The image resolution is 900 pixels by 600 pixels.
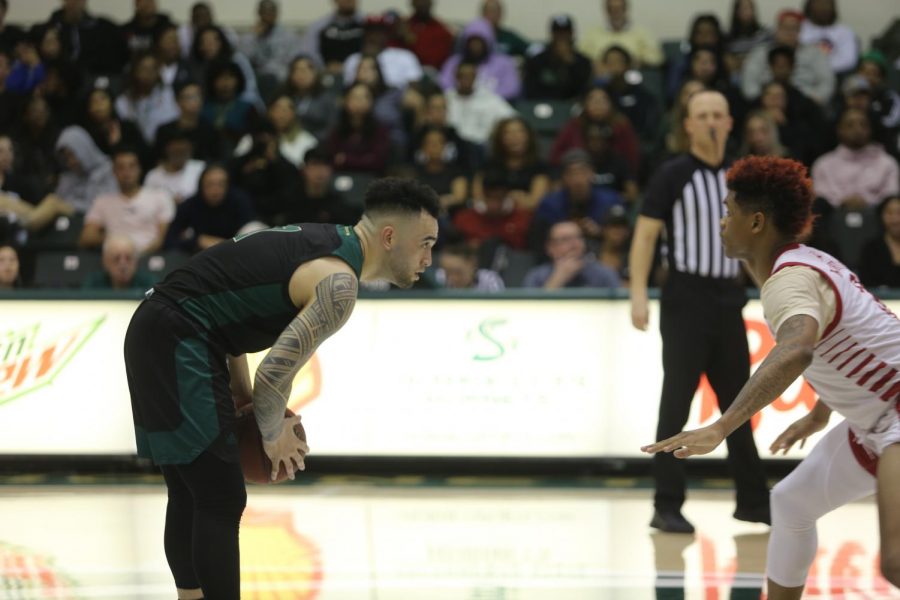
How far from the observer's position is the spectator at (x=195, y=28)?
13.5 m

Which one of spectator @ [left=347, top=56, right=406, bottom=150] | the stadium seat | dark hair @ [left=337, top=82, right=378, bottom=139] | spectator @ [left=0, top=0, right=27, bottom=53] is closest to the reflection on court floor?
the stadium seat

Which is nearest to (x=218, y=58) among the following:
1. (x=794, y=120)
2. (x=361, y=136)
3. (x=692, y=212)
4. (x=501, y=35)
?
(x=361, y=136)

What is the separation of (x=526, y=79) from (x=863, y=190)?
3.70 meters

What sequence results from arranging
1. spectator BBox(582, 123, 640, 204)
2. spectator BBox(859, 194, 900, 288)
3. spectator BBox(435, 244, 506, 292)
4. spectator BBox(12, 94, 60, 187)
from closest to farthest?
spectator BBox(435, 244, 506, 292), spectator BBox(859, 194, 900, 288), spectator BBox(582, 123, 640, 204), spectator BBox(12, 94, 60, 187)

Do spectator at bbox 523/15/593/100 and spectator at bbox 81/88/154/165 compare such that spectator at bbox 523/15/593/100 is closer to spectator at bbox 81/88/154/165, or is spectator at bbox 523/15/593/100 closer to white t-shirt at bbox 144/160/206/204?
white t-shirt at bbox 144/160/206/204

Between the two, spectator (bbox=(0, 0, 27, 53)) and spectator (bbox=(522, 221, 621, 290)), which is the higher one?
spectator (bbox=(0, 0, 27, 53))

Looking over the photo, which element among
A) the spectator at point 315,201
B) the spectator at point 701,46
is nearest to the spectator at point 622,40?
the spectator at point 701,46

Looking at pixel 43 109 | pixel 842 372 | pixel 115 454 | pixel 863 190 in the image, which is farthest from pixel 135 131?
pixel 842 372

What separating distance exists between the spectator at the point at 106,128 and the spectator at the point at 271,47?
1.86 metres

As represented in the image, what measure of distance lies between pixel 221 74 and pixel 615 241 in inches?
191

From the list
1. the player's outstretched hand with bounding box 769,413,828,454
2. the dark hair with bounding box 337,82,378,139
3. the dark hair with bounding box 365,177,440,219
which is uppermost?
the dark hair with bounding box 337,82,378,139

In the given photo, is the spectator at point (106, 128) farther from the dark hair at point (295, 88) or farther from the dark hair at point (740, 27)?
the dark hair at point (740, 27)

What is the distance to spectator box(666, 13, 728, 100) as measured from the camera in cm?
1249

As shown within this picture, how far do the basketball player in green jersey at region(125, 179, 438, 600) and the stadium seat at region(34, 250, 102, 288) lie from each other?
6241 millimetres
